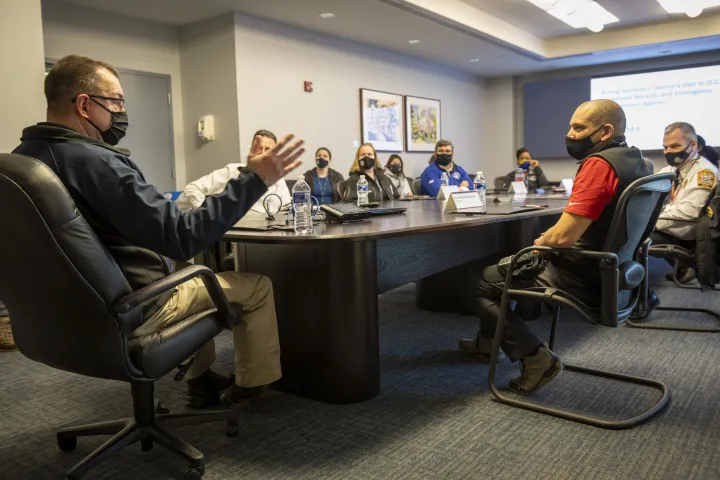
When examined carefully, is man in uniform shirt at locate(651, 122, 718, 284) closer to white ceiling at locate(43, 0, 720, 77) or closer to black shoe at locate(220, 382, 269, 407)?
black shoe at locate(220, 382, 269, 407)

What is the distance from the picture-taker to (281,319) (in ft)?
7.61

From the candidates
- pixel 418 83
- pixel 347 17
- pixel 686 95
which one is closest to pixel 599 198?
pixel 347 17

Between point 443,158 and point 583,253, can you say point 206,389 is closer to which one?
point 583,253

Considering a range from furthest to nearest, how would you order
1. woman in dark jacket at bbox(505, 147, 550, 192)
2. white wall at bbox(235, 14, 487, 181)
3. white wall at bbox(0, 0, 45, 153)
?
1. woman in dark jacket at bbox(505, 147, 550, 192)
2. white wall at bbox(235, 14, 487, 181)
3. white wall at bbox(0, 0, 45, 153)

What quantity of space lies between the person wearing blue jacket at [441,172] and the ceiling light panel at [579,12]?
2319mm

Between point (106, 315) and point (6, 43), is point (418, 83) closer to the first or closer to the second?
point (6, 43)

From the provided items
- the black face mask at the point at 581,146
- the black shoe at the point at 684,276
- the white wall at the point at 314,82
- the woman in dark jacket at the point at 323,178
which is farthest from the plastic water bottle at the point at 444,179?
the black face mask at the point at 581,146

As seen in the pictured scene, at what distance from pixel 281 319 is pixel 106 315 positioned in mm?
1014

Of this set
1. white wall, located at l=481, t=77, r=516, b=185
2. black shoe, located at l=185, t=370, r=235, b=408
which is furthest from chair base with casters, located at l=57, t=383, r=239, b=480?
white wall, located at l=481, t=77, r=516, b=185

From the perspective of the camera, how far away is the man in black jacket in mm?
1430

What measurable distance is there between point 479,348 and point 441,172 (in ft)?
9.15

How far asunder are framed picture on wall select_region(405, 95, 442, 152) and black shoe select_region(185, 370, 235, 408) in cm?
613

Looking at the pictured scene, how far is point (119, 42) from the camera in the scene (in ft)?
17.8

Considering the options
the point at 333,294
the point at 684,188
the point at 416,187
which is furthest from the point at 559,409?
the point at 416,187
